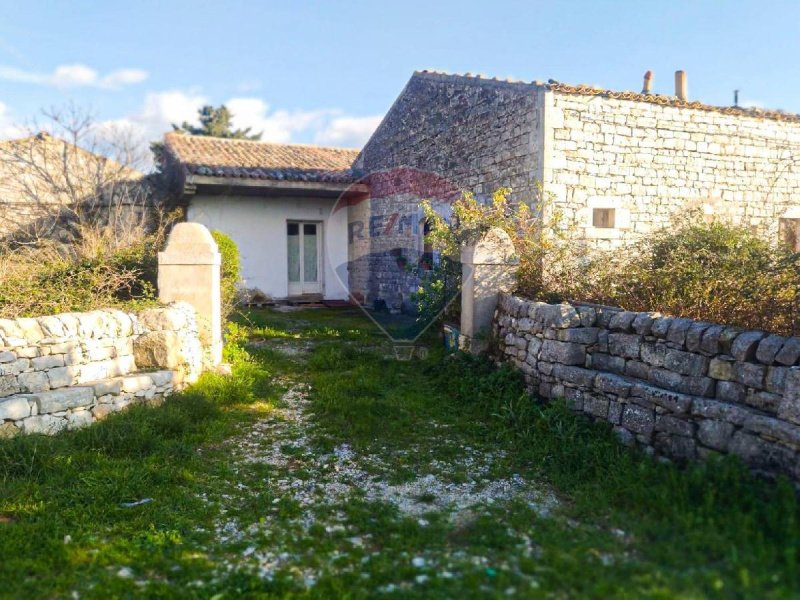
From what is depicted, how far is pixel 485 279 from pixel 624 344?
225 centimetres

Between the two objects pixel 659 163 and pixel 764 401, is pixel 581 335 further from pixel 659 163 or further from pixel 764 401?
pixel 659 163

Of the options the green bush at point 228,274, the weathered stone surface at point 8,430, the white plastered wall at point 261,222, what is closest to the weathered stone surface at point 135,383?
the weathered stone surface at point 8,430

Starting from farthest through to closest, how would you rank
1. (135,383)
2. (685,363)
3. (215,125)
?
1. (215,125)
2. (135,383)
3. (685,363)

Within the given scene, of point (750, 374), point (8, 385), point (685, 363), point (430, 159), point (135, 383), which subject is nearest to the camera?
point (750, 374)

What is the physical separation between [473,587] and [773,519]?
157cm

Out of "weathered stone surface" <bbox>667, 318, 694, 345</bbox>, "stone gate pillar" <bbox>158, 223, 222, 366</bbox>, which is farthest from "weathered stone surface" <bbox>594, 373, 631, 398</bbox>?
"stone gate pillar" <bbox>158, 223, 222, 366</bbox>

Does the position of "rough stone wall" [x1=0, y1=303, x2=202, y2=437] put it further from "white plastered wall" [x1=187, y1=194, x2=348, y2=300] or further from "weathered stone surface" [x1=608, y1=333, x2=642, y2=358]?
"white plastered wall" [x1=187, y1=194, x2=348, y2=300]

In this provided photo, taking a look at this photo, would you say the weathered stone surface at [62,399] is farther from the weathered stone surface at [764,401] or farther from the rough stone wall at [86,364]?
the weathered stone surface at [764,401]

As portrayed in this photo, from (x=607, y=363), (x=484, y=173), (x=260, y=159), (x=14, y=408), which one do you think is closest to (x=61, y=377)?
(x=14, y=408)

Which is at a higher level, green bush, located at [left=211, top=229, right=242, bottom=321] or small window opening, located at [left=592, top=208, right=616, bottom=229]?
small window opening, located at [left=592, top=208, right=616, bottom=229]

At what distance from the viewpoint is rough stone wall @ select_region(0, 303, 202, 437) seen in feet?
15.0

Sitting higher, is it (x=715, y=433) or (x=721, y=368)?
(x=721, y=368)

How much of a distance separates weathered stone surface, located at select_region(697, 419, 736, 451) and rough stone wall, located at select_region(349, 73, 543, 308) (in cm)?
519

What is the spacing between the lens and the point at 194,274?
22.2 ft
